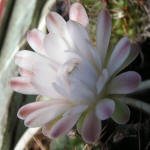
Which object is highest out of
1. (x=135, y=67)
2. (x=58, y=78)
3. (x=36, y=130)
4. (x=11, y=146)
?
(x=58, y=78)

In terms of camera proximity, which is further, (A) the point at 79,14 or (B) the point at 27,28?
(B) the point at 27,28

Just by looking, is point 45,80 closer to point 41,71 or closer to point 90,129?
point 41,71

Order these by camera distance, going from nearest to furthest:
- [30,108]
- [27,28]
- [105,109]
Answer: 1. [105,109]
2. [30,108]
3. [27,28]

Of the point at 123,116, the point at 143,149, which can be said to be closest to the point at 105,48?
the point at 123,116

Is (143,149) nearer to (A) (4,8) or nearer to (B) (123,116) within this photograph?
(B) (123,116)

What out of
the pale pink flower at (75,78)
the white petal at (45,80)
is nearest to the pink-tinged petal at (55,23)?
the pale pink flower at (75,78)

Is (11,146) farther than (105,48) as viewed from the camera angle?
Yes

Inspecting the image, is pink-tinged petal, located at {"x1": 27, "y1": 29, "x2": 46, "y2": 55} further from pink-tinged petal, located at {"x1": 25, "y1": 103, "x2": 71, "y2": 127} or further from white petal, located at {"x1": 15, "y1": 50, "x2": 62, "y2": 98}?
pink-tinged petal, located at {"x1": 25, "y1": 103, "x2": 71, "y2": 127}

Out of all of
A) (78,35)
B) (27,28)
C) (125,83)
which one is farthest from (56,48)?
(27,28)
